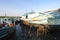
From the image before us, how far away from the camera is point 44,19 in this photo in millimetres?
28312

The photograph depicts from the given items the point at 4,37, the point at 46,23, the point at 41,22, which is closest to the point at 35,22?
the point at 41,22

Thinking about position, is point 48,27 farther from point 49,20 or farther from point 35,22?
point 35,22

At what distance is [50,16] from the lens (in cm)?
2730

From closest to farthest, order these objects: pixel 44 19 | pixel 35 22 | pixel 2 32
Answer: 1. pixel 2 32
2. pixel 44 19
3. pixel 35 22

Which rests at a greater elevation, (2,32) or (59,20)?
(59,20)

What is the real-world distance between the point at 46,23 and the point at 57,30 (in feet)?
10.0

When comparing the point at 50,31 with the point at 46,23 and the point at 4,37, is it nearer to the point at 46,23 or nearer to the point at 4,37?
the point at 46,23

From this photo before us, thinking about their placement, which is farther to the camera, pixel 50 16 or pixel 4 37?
pixel 50 16

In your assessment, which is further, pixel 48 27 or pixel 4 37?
pixel 48 27

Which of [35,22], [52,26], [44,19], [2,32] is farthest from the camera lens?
[35,22]

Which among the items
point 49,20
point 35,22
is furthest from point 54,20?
point 35,22

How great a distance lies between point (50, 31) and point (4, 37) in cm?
1250

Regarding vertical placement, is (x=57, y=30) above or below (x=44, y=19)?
below

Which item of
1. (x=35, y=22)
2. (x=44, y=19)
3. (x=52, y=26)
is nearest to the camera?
(x=52, y=26)
